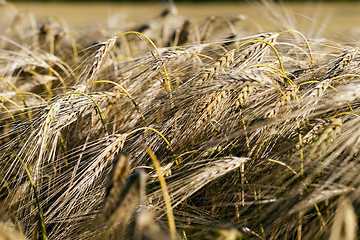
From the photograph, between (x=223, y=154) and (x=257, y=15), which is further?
(x=257, y=15)

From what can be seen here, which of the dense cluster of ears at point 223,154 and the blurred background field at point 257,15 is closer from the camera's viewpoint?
the dense cluster of ears at point 223,154

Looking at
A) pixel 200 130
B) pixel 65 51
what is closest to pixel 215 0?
pixel 65 51

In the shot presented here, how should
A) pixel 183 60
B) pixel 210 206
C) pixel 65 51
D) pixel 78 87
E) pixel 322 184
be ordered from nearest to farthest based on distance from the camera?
pixel 322 184, pixel 210 206, pixel 78 87, pixel 183 60, pixel 65 51

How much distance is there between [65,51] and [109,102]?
1.32 meters

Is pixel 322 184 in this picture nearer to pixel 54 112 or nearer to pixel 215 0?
pixel 54 112

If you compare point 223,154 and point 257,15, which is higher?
point 223,154

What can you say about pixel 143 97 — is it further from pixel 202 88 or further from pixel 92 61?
pixel 202 88

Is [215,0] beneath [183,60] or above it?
beneath

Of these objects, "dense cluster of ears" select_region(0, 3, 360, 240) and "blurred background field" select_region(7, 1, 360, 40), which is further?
"blurred background field" select_region(7, 1, 360, 40)

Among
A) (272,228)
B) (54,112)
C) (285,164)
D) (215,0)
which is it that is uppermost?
(54,112)

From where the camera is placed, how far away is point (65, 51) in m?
2.80

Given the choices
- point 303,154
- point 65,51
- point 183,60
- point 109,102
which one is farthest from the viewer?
point 65,51

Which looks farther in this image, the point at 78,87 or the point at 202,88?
the point at 78,87

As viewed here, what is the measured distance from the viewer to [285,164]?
130cm
